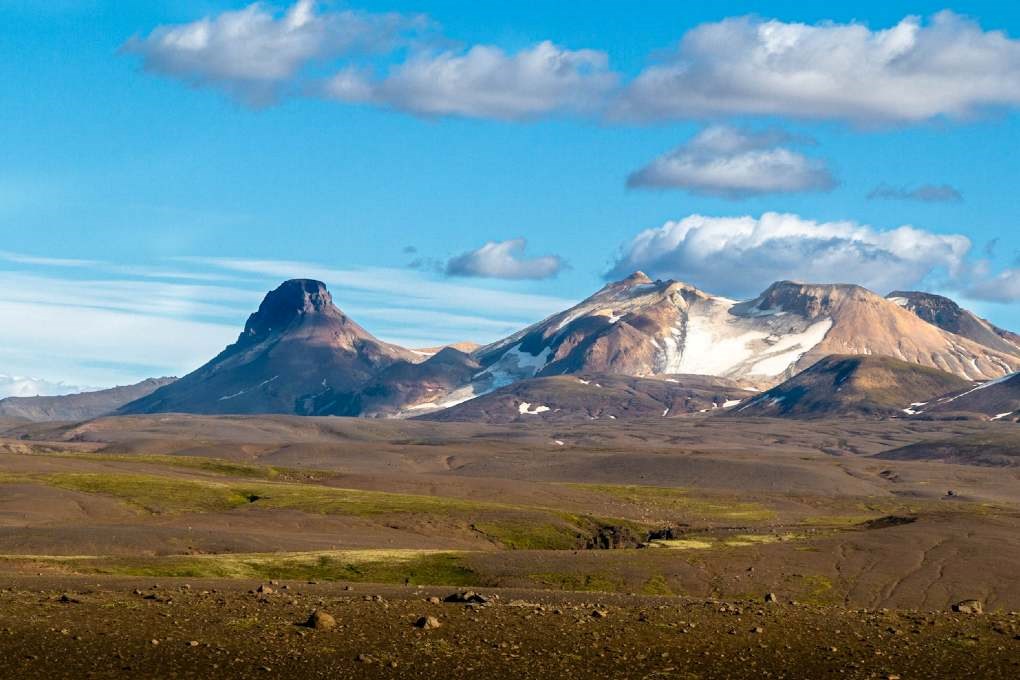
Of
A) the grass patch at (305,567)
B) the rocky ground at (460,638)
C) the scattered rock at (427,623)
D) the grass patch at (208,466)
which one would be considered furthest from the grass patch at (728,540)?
the grass patch at (208,466)

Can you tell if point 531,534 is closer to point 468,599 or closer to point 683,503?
point 683,503

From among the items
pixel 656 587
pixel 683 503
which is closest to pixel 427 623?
pixel 656 587

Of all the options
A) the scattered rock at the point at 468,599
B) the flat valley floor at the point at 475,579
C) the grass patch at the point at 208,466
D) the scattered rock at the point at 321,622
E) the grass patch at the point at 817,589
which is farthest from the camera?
the grass patch at the point at 208,466

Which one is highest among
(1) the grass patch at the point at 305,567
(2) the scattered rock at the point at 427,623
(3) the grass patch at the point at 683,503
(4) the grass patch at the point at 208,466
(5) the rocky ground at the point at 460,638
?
(2) the scattered rock at the point at 427,623

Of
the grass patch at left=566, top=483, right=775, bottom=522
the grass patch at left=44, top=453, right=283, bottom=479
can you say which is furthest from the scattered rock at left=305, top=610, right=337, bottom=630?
the grass patch at left=44, top=453, right=283, bottom=479

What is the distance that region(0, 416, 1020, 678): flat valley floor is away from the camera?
129ft

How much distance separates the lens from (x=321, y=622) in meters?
41.6

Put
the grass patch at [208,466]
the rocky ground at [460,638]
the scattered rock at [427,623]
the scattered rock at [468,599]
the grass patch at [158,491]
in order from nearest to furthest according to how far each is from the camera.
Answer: the rocky ground at [460,638]
the scattered rock at [427,623]
the scattered rock at [468,599]
the grass patch at [158,491]
the grass patch at [208,466]

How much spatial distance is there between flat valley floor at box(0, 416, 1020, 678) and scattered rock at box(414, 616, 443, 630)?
1.74ft

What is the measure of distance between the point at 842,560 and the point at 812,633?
171 ft

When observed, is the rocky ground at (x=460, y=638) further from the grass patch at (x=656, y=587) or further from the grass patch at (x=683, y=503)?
the grass patch at (x=683, y=503)

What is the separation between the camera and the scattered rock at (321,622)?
41.5 metres

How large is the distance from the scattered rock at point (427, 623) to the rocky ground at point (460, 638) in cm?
3

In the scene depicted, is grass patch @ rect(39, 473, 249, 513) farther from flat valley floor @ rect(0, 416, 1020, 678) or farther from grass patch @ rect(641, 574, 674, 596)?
grass patch @ rect(641, 574, 674, 596)
